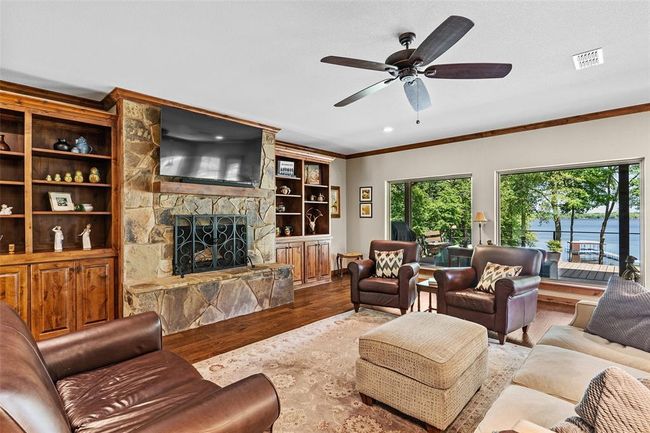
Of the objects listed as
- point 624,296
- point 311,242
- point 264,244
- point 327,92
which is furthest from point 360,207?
point 624,296

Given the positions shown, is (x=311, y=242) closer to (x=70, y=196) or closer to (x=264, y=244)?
(x=264, y=244)

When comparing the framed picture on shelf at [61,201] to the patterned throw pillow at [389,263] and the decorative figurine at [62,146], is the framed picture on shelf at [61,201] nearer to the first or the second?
the decorative figurine at [62,146]

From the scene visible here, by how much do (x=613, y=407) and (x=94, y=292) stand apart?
4.22 meters

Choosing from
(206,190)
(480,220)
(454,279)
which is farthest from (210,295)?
(480,220)

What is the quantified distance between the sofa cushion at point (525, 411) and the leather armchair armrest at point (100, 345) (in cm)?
181

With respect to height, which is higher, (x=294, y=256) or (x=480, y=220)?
(x=480, y=220)

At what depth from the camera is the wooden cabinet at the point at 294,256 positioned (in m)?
5.54

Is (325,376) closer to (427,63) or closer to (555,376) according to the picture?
(555,376)

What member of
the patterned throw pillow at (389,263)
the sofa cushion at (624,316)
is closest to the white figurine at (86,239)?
the patterned throw pillow at (389,263)

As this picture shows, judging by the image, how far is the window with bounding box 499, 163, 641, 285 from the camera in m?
4.34

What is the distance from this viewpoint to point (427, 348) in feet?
6.51

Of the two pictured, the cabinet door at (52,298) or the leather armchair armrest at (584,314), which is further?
the cabinet door at (52,298)

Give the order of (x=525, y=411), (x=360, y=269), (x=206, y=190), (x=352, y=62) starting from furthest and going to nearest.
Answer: (x=360, y=269), (x=206, y=190), (x=352, y=62), (x=525, y=411)

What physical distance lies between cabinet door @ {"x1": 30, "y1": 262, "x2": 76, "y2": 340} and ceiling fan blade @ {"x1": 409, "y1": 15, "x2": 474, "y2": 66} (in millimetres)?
3803
